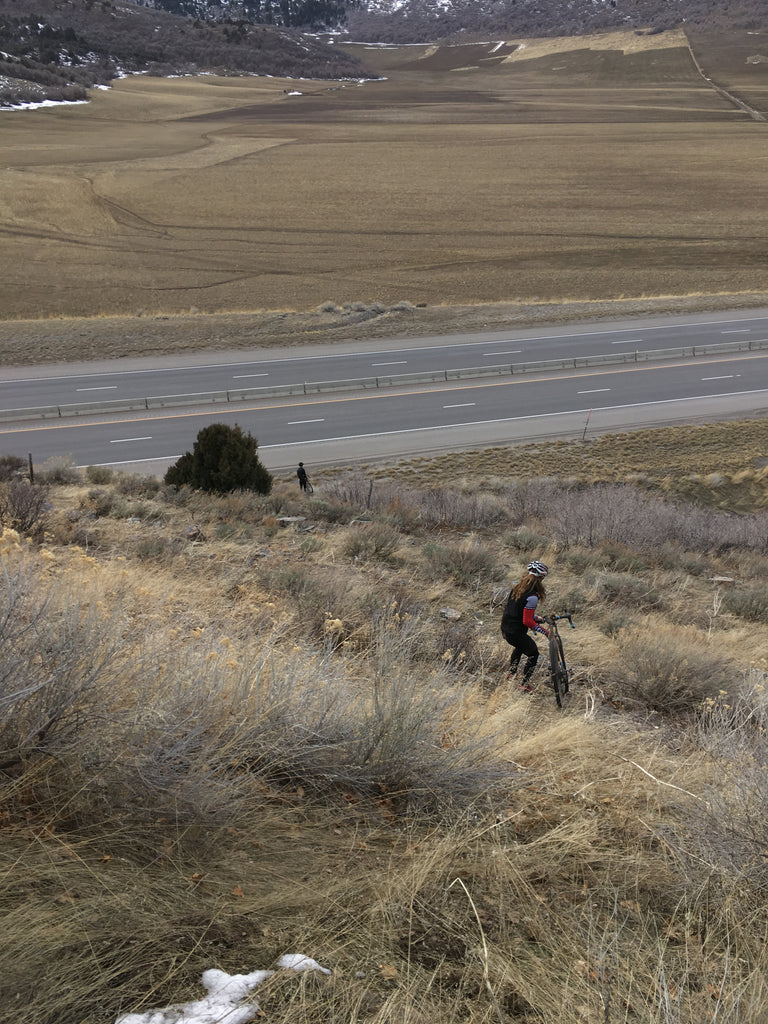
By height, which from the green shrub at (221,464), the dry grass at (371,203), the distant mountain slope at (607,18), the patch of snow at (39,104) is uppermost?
the distant mountain slope at (607,18)

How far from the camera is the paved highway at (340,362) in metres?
27.2

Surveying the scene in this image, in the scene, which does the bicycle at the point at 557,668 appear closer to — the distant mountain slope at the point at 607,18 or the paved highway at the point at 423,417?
the paved highway at the point at 423,417

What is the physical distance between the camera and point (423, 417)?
83.6ft

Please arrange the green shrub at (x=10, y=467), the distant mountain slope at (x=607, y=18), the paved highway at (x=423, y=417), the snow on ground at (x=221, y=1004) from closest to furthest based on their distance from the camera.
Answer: the snow on ground at (x=221, y=1004)
the green shrub at (x=10, y=467)
the paved highway at (x=423, y=417)
the distant mountain slope at (x=607, y=18)

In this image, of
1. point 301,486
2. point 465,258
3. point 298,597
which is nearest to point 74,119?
point 465,258

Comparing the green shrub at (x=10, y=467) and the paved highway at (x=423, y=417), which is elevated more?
the green shrub at (x=10, y=467)

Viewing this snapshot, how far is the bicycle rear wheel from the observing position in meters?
5.95

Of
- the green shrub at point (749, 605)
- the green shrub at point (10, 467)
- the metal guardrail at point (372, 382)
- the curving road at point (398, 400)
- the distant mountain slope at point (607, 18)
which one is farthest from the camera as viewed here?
the distant mountain slope at point (607, 18)

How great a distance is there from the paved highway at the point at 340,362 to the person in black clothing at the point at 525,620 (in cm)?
2215

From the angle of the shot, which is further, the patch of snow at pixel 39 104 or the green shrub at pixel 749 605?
the patch of snow at pixel 39 104

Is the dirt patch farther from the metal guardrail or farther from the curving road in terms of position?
the curving road

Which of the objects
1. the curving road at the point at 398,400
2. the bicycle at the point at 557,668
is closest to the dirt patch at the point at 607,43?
the curving road at the point at 398,400

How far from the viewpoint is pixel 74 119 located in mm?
89938

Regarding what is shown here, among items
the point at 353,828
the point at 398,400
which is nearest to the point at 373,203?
the point at 398,400
